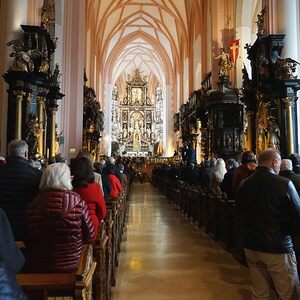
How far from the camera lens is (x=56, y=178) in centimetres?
275

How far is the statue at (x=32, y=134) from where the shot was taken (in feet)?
31.3

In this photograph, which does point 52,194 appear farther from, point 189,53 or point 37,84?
point 189,53

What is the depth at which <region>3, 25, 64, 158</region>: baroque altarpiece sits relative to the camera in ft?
30.9

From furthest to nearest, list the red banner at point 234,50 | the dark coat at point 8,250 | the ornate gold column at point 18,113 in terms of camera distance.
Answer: the red banner at point 234,50, the ornate gold column at point 18,113, the dark coat at point 8,250

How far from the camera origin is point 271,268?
10.3ft

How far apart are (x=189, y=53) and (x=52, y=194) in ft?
86.1

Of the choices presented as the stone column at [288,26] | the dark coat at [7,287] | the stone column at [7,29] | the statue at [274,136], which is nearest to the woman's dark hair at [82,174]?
the dark coat at [7,287]

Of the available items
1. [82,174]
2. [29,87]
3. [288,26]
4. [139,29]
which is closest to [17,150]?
[82,174]

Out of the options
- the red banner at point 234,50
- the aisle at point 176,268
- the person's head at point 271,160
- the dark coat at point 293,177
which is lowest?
the aisle at point 176,268

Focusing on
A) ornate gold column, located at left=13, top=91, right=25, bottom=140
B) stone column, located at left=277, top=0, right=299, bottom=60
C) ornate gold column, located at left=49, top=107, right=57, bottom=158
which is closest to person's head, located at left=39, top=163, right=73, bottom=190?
ornate gold column, located at left=13, top=91, right=25, bottom=140

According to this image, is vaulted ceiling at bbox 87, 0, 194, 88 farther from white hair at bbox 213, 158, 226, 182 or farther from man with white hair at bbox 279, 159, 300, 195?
man with white hair at bbox 279, 159, 300, 195

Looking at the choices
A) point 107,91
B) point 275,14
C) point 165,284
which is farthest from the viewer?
point 107,91

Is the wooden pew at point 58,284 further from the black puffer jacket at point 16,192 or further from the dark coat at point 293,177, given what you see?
the dark coat at point 293,177

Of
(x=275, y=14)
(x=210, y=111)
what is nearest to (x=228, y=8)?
(x=210, y=111)
